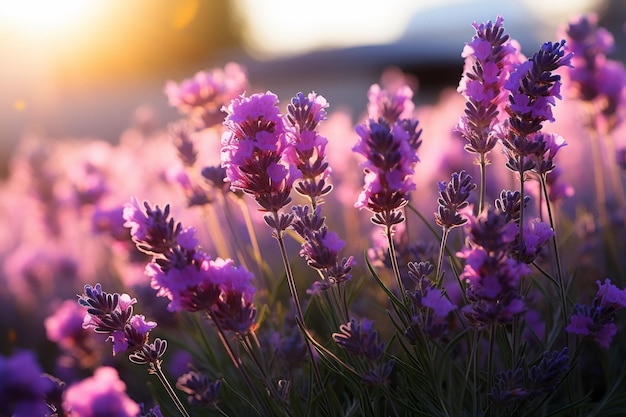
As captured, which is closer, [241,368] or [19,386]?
[19,386]

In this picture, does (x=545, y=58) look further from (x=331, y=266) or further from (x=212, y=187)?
(x=212, y=187)

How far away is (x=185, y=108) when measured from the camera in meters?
3.17

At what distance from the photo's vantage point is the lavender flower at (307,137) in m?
1.86

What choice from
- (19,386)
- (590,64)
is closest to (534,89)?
(19,386)

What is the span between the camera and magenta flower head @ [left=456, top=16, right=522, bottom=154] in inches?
75.0

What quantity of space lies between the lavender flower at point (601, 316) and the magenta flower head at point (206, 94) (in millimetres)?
1785

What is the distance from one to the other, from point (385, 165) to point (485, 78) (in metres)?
0.44

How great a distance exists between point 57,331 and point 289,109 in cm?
207

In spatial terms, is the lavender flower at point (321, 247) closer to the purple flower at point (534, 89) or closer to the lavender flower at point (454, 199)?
the lavender flower at point (454, 199)

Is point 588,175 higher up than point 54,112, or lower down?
lower down

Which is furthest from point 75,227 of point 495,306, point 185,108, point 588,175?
point 495,306

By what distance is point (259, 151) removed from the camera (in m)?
1.84

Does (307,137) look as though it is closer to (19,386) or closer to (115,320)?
(115,320)

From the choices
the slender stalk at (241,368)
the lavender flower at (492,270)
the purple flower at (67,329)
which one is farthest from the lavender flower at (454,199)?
the purple flower at (67,329)
